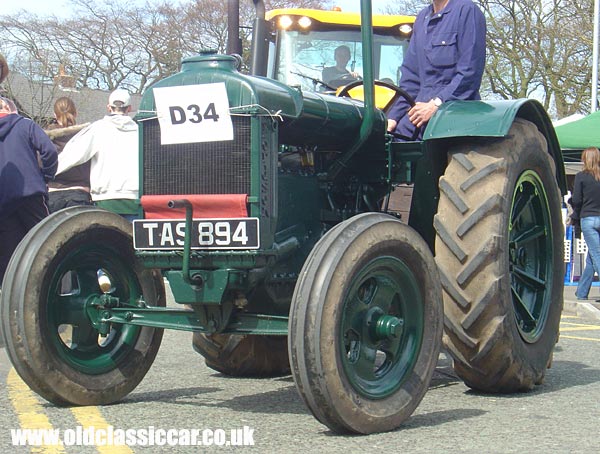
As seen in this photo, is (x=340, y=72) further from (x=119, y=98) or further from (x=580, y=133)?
(x=580, y=133)

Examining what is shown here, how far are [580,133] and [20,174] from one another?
40.2 feet

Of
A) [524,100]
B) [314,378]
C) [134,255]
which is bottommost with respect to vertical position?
[314,378]

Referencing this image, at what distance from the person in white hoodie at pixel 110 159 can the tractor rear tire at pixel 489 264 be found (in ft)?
10.6

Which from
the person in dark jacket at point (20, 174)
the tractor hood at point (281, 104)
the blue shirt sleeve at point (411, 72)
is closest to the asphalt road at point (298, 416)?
the person in dark jacket at point (20, 174)

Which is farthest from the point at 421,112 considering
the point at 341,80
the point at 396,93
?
the point at 341,80

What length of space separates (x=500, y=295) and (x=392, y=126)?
4.20ft

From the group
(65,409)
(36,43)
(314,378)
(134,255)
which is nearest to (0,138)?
(134,255)

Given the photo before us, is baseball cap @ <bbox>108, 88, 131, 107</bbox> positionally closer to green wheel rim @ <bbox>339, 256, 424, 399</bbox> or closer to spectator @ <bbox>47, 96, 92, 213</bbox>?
spectator @ <bbox>47, 96, 92, 213</bbox>

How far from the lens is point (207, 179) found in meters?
5.14

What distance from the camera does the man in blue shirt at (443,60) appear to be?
20.4 feet

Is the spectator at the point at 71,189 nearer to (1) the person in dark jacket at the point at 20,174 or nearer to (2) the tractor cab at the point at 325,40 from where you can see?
(1) the person in dark jacket at the point at 20,174

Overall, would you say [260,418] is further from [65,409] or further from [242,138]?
[242,138]

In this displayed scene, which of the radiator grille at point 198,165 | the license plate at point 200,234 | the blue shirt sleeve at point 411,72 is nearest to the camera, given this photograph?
the license plate at point 200,234

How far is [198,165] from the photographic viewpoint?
17.0 ft
